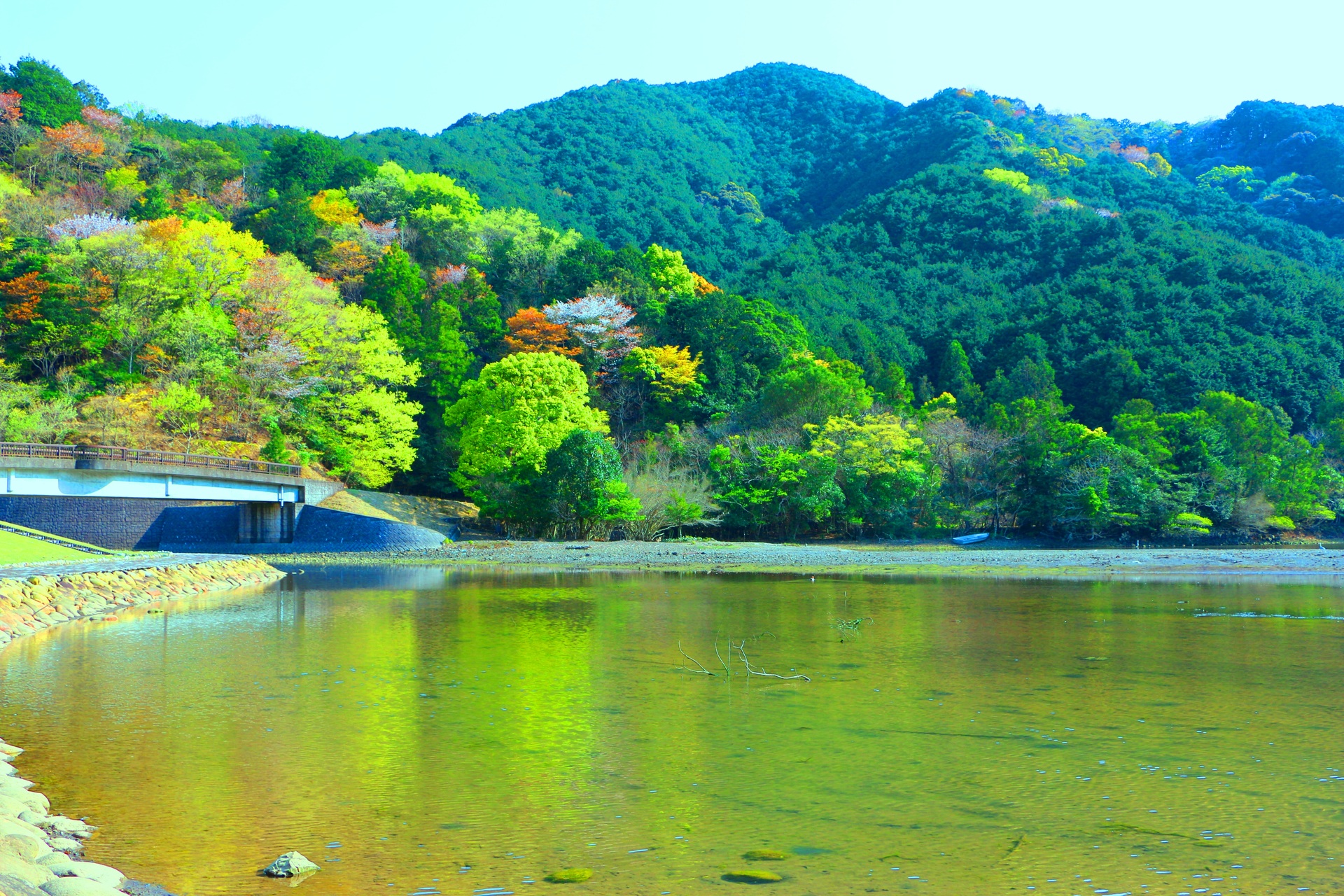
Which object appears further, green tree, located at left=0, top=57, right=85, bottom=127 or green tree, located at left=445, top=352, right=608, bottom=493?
green tree, located at left=0, top=57, right=85, bottom=127

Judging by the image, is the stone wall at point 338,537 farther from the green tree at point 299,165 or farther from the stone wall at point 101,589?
the green tree at point 299,165

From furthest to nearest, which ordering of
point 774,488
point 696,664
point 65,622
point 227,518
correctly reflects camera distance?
1. point 774,488
2. point 227,518
3. point 65,622
4. point 696,664

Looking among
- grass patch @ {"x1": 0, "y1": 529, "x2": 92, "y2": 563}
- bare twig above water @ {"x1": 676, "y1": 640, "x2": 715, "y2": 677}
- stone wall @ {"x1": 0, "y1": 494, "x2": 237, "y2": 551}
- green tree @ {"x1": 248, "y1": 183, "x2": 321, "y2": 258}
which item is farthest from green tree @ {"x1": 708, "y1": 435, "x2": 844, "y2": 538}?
green tree @ {"x1": 248, "y1": 183, "x2": 321, "y2": 258}

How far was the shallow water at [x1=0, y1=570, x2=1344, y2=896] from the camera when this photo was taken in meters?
5.91

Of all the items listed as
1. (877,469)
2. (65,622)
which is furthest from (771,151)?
(65,622)

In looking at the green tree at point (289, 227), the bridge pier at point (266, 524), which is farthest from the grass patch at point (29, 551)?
the green tree at point (289, 227)

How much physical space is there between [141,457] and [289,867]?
3201cm

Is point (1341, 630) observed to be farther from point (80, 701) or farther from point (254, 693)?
point (80, 701)

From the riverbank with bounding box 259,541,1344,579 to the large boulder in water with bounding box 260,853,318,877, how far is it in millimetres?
24824

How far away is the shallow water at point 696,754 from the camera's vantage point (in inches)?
233

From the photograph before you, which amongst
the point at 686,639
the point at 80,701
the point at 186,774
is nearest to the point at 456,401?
the point at 686,639

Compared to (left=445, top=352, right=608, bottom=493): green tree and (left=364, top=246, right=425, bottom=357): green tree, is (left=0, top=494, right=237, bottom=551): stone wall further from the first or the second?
(left=364, top=246, right=425, bottom=357): green tree

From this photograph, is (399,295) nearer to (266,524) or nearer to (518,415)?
(518,415)

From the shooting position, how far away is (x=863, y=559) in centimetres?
3350
